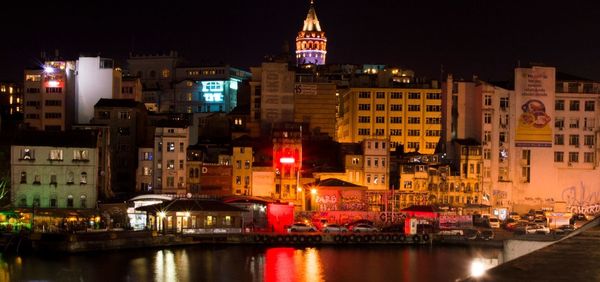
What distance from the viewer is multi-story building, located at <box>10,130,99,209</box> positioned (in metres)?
55.6

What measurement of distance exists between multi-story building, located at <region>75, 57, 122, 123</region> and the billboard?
1237 inches

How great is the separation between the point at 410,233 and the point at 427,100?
28.4 m

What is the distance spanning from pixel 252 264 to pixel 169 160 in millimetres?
16397

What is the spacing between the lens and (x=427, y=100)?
8369cm

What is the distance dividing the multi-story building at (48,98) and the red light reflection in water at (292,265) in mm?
23445

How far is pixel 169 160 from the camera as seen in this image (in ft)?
200

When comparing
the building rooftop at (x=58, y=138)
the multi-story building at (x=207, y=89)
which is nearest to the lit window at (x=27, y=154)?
the building rooftop at (x=58, y=138)

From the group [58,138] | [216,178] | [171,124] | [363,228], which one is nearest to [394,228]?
[363,228]

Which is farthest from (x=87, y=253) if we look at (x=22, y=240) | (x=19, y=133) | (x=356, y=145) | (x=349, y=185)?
(x=356, y=145)

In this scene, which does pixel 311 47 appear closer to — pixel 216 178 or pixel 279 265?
pixel 216 178

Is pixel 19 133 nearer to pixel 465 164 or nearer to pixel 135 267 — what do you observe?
pixel 135 267

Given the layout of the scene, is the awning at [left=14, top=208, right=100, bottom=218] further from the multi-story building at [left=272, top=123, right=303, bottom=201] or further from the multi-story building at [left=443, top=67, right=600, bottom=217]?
the multi-story building at [left=443, top=67, right=600, bottom=217]

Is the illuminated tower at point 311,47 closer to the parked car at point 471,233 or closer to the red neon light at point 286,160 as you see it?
the red neon light at point 286,160

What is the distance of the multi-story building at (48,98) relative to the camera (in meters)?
67.2
